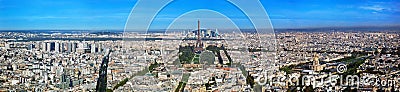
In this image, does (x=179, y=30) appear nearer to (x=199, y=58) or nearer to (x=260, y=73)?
(x=199, y=58)

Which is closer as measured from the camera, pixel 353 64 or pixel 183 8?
pixel 183 8

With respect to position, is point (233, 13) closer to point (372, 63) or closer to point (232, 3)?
point (232, 3)

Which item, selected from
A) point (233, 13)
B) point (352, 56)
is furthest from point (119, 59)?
point (352, 56)

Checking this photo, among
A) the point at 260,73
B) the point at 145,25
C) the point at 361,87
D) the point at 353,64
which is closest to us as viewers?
the point at 145,25

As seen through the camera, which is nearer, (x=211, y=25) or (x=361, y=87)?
(x=211, y=25)

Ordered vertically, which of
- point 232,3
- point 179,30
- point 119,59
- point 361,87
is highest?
point 232,3

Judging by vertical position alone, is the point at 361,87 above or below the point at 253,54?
below

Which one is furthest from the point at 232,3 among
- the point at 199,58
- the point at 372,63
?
the point at 372,63

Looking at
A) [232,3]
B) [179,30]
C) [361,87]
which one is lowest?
[361,87]

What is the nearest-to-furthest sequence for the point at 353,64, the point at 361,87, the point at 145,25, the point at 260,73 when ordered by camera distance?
the point at 145,25 < the point at 260,73 < the point at 361,87 < the point at 353,64
